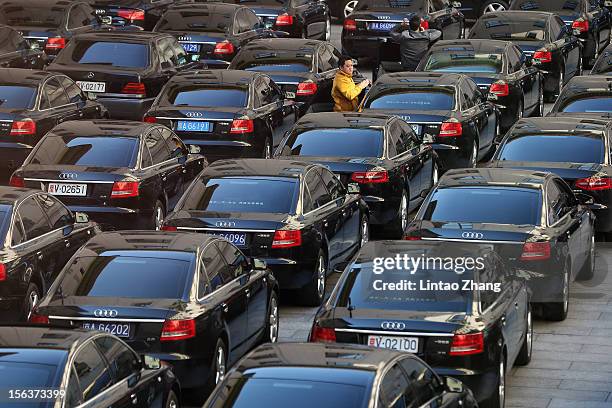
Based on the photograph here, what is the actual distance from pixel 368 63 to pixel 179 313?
66.6ft

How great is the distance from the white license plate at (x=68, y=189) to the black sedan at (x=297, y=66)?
7.79 metres

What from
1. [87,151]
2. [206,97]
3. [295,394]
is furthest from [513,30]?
[295,394]

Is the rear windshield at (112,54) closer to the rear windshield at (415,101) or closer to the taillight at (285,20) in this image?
the rear windshield at (415,101)

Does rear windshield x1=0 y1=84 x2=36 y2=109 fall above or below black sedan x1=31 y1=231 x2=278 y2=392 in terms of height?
below

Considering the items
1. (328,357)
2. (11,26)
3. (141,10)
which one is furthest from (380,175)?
(141,10)

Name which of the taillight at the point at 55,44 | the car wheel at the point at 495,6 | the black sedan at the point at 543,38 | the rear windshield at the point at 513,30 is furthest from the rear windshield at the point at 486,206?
the car wheel at the point at 495,6

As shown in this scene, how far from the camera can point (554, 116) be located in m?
24.0

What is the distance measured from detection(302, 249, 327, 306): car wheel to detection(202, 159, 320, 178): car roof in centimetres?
97

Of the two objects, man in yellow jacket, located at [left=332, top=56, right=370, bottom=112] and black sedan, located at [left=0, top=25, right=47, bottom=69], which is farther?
black sedan, located at [left=0, top=25, right=47, bottom=69]

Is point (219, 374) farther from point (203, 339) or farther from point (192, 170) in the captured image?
point (192, 170)

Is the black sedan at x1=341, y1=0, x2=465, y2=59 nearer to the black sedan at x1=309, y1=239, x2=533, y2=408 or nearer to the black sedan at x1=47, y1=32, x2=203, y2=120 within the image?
the black sedan at x1=47, y1=32, x2=203, y2=120

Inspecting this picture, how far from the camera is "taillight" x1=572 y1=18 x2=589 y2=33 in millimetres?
35656

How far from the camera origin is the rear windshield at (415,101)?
84.3ft

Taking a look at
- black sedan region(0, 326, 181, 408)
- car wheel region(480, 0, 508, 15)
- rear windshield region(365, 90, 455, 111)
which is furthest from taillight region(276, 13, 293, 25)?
black sedan region(0, 326, 181, 408)
